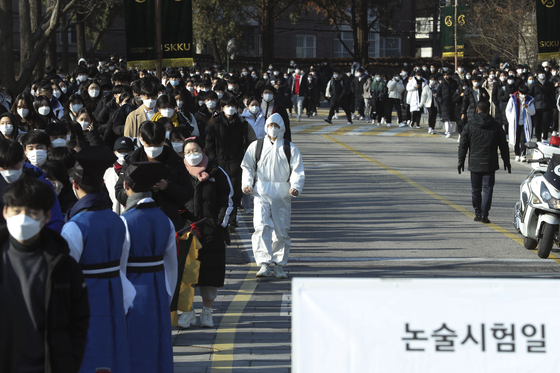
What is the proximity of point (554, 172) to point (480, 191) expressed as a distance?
7.85 feet

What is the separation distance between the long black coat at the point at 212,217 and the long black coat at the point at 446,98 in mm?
16826

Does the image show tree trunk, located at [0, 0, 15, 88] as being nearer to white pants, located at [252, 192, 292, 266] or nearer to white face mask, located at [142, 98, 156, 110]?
white face mask, located at [142, 98, 156, 110]

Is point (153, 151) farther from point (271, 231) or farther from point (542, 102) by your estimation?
point (542, 102)

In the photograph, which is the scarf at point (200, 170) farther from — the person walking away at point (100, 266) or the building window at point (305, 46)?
the building window at point (305, 46)

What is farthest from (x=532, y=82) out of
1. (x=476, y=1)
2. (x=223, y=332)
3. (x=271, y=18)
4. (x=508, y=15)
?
(x=476, y=1)

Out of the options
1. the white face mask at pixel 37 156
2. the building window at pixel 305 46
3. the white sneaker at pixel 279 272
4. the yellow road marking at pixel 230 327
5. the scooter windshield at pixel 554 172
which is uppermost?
the building window at pixel 305 46

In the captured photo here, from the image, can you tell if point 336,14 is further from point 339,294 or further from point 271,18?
point 339,294

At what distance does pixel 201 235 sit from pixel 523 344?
4.30 metres

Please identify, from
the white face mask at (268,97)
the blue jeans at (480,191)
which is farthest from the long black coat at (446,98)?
the blue jeans at (480,191)

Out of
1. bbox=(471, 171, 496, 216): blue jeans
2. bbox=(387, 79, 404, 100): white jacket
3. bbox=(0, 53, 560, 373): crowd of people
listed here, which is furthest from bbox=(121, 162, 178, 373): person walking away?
bbox=(387, 79, 404, 100): white jacket

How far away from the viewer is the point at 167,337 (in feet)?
16.7

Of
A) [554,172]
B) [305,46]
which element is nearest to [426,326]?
[554,172]

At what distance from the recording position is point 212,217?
753cm

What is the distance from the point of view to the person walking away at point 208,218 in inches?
282
